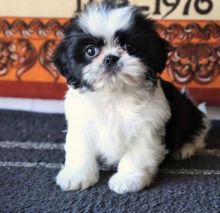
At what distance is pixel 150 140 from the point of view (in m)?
1.68

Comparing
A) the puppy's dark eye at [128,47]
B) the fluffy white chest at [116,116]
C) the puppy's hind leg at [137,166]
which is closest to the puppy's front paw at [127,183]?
the puppy's hind leg at [137,166]

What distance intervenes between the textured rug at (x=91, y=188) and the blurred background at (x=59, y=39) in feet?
1.17

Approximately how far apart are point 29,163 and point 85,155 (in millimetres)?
337

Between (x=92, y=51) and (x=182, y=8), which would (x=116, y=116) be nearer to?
(x=92, y=51)

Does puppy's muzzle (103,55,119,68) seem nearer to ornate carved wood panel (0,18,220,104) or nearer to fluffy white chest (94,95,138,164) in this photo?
fluffy white chest (94,95,138,164)

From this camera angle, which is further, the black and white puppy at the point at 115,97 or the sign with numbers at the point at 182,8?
the sign with numbers at the point at 182,8

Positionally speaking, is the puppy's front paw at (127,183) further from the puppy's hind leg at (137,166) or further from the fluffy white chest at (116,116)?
the fluffy white chest at (116,116)

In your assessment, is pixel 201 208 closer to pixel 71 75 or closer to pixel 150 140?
pixel 150 140

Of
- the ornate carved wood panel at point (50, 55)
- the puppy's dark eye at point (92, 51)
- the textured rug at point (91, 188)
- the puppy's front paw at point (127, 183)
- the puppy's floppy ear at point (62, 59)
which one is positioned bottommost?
the textured rug at point (91, 188)

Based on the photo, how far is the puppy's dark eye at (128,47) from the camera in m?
1.58

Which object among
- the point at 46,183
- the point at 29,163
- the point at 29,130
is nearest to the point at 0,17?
the point at 29,130

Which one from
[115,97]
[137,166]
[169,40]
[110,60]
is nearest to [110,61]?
[110,60]

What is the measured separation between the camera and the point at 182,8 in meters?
2.34

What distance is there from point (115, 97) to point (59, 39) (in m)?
0.88
